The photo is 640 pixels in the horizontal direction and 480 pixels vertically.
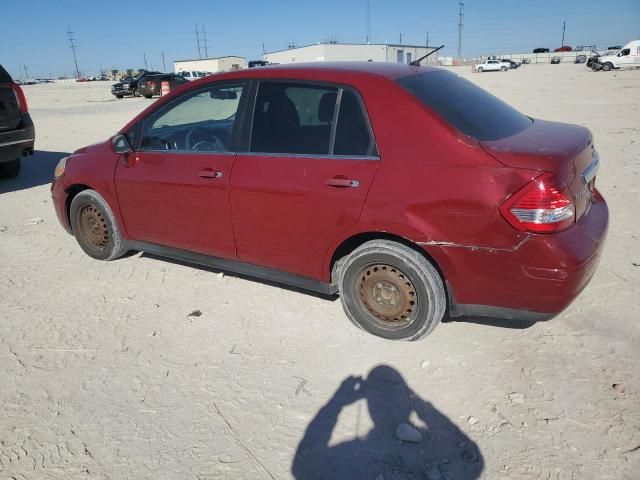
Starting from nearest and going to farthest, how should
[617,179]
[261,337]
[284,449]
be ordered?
[284,449] → [261,337] → [617,179]

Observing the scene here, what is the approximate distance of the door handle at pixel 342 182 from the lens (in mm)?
2994

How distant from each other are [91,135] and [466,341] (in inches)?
507

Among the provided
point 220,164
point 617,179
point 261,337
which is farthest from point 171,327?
point 617,179

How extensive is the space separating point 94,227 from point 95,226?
2 centimetres

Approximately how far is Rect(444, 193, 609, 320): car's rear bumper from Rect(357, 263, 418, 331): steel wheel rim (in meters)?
0.28

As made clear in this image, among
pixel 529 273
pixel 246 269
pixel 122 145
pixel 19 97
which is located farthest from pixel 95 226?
pixel 19 97

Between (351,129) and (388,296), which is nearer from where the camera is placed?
(351,129)

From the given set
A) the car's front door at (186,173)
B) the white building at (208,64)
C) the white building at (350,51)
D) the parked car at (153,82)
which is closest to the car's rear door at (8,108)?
the car's front door at (186,173)

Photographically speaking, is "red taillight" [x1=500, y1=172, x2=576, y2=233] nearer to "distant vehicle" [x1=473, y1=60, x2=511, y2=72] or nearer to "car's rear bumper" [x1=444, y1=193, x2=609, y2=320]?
"car's rear bumper" [x1=444, y1=193, x2=609, y2=320]

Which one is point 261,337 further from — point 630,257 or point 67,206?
point 630,257

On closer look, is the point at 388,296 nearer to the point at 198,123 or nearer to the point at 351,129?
the point at 351,129

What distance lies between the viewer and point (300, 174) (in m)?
3.20

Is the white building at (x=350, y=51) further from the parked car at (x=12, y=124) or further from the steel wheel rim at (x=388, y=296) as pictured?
the steel wheel rim at (x=388, y=296)

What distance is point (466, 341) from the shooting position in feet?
10.5
